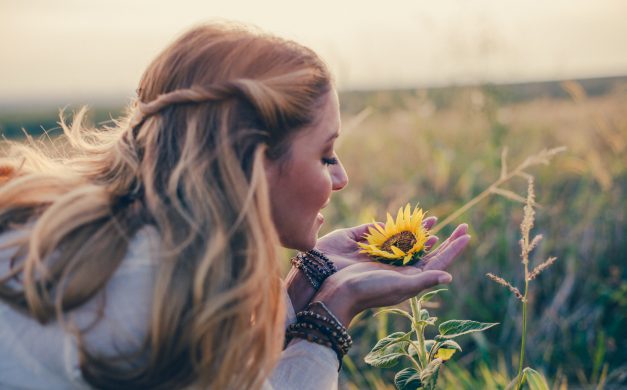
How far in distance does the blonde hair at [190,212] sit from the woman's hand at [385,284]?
20 cm

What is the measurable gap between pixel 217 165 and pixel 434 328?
180cm

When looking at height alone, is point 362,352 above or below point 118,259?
below

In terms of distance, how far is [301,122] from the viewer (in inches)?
53.4

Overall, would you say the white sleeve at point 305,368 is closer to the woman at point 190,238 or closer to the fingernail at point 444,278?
the woman at point 190,238

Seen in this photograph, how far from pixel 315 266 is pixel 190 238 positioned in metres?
0.58

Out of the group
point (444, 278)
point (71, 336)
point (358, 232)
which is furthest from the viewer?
point (358, 232)

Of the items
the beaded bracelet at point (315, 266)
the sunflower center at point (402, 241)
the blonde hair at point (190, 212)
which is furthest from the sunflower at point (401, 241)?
the blonde hair at point (190, 212)

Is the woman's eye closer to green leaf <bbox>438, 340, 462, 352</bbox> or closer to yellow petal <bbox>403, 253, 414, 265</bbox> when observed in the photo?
yellow petal <bbox>403, 253, 414, 265</bbox>

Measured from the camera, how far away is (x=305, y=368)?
134cm

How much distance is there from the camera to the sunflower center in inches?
62.0

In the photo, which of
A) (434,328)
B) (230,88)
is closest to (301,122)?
(230,88)

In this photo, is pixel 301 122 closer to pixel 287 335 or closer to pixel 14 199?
pixel 287 335

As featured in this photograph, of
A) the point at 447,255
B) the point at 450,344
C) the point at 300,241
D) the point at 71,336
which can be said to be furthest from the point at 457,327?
the point at 71,336

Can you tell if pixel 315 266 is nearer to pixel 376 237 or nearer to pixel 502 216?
pixel 376 237
